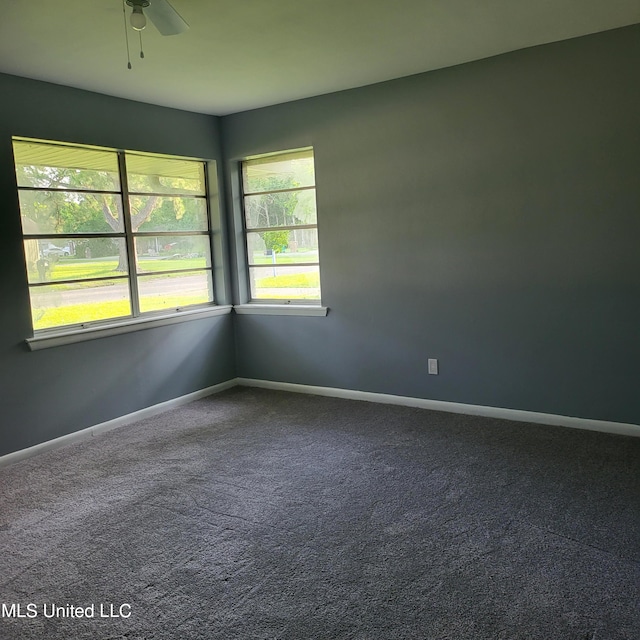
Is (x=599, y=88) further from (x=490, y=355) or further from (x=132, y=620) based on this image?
(x=132, y=620)

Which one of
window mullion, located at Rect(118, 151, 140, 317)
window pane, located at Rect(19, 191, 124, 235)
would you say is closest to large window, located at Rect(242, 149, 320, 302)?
window mullion, located at Rect(118, 151, 140, 317)

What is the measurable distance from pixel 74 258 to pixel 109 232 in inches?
14.8

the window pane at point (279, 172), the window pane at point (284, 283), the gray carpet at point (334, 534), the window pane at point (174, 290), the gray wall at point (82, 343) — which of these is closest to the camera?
the gray carpet at point (334, 534)

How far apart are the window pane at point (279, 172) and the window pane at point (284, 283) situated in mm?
748

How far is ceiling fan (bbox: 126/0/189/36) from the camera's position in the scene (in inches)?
89.0

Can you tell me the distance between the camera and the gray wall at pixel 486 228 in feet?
11.4

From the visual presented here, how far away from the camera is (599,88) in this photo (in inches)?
135

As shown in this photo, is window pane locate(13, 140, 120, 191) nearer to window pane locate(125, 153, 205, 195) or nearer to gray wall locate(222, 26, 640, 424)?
window pane locate(125, 153, 205, 195)

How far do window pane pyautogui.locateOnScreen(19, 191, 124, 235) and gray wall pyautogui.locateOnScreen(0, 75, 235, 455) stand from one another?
5.1 inches

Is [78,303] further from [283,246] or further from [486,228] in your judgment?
[486,228]

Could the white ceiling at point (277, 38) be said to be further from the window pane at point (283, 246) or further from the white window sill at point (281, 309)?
the white window sill at point (281, 309)

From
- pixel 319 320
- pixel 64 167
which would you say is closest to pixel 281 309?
pixel 319 320

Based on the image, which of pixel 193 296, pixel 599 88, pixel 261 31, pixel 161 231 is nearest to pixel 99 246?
pixel 161 231

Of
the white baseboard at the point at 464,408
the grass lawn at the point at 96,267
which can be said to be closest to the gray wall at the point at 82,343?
the grass lawn at the point at 96,267
